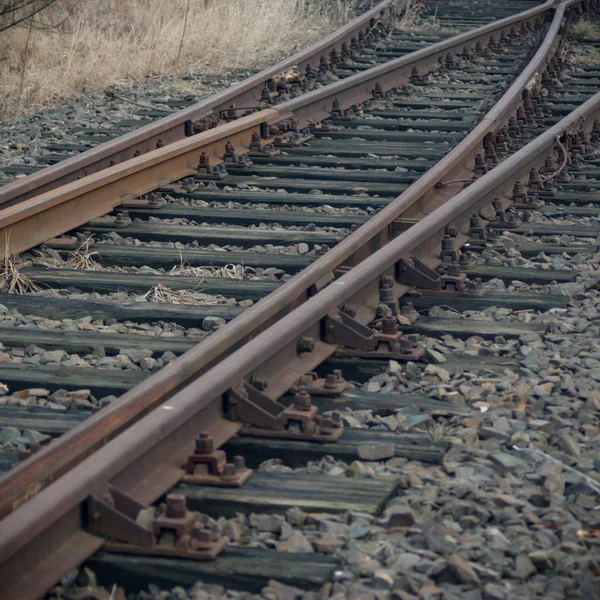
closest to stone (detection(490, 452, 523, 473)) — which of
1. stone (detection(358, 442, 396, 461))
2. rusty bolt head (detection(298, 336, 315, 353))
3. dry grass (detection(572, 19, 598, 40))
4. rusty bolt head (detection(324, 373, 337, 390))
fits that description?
stone (detection(358, 442, 396, 461))

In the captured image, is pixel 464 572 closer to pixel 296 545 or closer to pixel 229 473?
pixel 296 545

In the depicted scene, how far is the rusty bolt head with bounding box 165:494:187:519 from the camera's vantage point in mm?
2990

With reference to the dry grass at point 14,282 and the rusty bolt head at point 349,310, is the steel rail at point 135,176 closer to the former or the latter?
the dry grass at point 14,282

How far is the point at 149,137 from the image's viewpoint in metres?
8.04

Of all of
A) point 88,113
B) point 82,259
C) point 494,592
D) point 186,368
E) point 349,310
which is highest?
point 88,113

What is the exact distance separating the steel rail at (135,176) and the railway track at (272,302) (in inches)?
0.7

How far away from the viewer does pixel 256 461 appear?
11.9 feet

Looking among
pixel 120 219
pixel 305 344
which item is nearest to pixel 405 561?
pixel 305 344

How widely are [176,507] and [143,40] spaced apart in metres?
10.2

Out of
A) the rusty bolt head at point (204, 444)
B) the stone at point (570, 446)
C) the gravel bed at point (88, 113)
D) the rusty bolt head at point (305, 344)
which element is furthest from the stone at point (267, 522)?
the gravel bed at point (88, 113)

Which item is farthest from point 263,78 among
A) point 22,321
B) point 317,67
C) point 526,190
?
point 22,321

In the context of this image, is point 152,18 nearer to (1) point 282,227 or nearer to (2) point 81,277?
(1) point 282,227

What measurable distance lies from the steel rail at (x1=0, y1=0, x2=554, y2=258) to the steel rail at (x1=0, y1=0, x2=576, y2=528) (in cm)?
165

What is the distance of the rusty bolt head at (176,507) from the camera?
9.81ft
